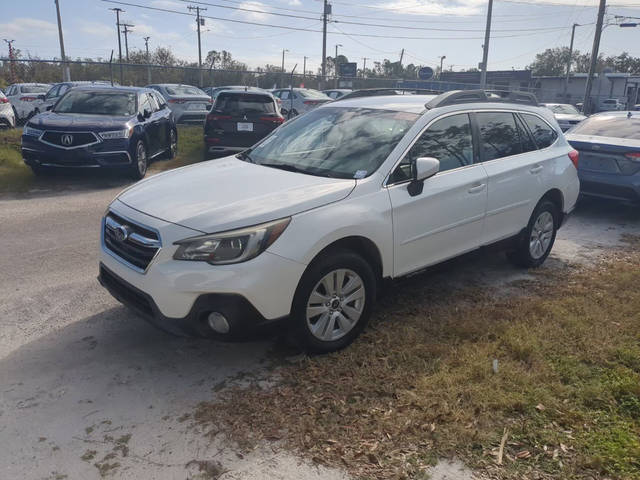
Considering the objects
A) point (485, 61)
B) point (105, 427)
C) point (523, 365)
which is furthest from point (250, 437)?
point (485, 61)

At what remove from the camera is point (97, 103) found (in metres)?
10.3

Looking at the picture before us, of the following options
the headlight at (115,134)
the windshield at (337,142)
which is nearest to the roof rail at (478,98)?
the windshield at (337,142)

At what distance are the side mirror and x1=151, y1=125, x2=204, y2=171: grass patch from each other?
29.1 ft

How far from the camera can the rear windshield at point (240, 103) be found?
11.8m

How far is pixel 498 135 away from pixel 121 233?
11.7ft

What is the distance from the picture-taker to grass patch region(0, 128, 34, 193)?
9.58 metres

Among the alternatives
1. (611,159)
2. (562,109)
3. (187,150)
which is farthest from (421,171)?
(562,109)

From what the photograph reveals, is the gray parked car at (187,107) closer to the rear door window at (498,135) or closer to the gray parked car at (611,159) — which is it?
the gray parked car at (611,159)

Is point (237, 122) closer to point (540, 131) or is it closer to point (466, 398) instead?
point (540, 131)

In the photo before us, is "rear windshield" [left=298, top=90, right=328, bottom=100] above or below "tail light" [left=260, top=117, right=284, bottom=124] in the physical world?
above

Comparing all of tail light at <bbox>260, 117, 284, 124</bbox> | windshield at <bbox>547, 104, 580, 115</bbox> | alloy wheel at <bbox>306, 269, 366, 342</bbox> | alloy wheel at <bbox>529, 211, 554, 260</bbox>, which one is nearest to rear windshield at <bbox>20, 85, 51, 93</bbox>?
tail light at <bbox>260, 117, 284, 124</bbox>

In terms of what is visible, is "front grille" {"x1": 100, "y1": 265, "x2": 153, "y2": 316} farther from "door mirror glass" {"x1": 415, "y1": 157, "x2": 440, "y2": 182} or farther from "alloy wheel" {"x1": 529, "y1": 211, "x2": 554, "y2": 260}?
"alloy wheel" {"x1": 529, "y1": 211, "x2": 554, "y2": 260}

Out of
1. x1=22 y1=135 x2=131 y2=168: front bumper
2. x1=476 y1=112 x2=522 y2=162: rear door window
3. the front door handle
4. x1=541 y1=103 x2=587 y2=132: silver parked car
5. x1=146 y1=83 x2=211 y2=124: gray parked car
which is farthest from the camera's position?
x1=146 y1=83 x2=211 y2=124: gray parked car

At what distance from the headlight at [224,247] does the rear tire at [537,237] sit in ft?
10.7
